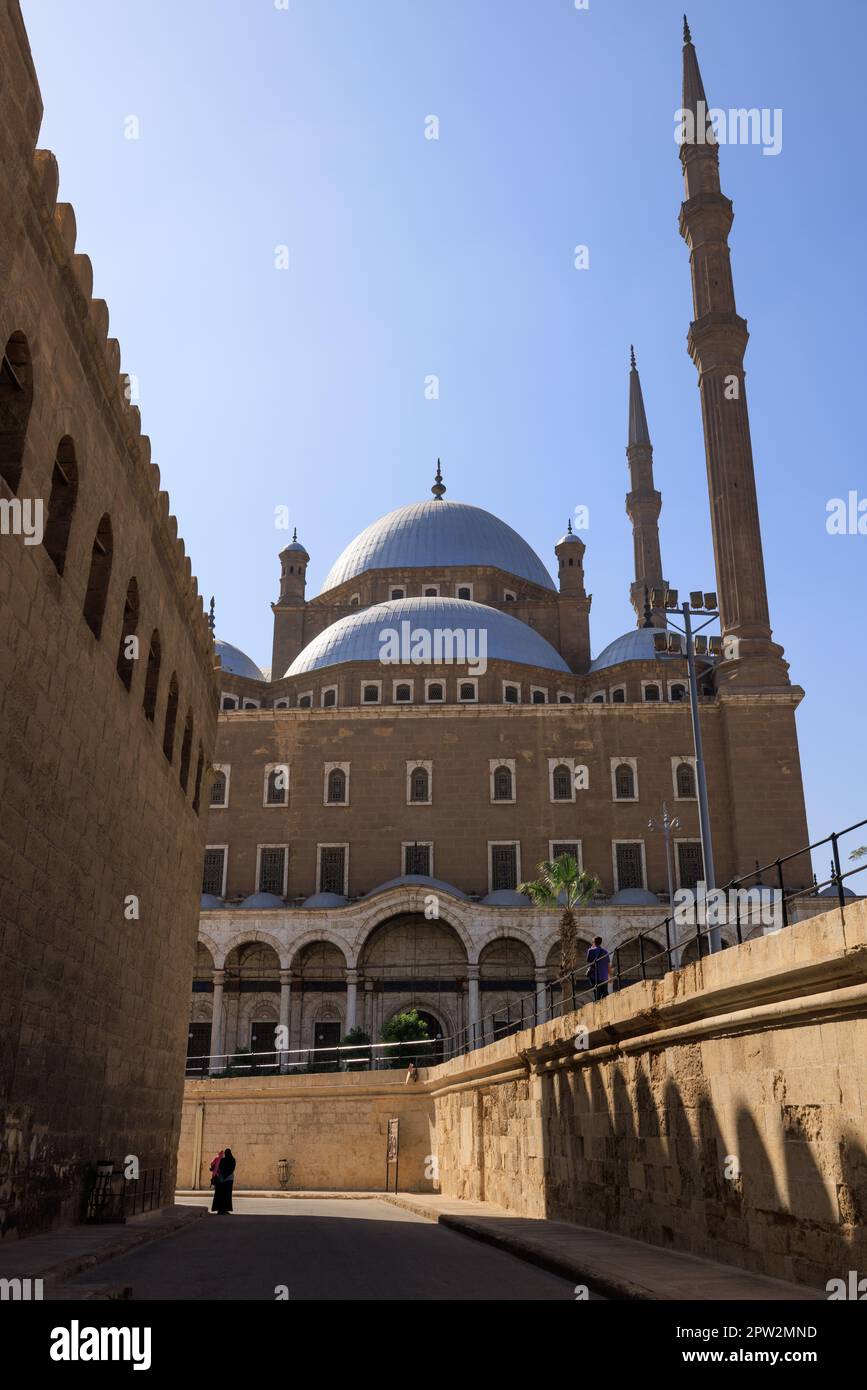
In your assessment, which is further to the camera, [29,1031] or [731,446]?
[731,446]

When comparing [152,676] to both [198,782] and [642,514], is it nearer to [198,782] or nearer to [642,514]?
[198,782]

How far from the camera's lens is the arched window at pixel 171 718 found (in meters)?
15.1

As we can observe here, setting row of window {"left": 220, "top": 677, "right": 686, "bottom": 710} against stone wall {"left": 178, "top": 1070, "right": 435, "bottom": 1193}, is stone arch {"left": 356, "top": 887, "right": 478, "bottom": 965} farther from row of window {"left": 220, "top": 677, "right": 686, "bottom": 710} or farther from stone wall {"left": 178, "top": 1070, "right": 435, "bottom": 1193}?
row of window {"left": 220, "top": 677, "right": 686, "bottom": 710}

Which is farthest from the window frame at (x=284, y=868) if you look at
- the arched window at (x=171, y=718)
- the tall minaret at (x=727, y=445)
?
the arched window at (x=171, y=718)

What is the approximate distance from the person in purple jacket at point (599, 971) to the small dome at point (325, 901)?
64.0 feet

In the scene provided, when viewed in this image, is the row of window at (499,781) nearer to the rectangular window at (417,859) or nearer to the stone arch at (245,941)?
the rectangular window at (417,859)

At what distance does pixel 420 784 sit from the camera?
37.9 metres

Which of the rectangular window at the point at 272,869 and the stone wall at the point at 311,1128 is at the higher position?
the rectangular window at the point at 272,869

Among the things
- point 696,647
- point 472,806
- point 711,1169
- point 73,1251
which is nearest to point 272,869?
point 472,806

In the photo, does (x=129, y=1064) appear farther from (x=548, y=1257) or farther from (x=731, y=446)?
(x=731, y=446)

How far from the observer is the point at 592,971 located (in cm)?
1488

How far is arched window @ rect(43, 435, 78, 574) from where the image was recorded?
1005 cm

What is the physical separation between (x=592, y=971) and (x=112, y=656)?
7.35m
